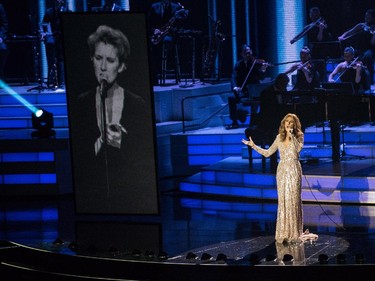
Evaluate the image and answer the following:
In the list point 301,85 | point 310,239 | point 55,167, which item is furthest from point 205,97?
point 310,239

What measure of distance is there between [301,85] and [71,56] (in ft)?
15.2

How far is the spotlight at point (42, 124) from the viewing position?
48.8ft

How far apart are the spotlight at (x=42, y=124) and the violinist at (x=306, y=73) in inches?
138

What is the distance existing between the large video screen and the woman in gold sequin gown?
5.74 ft

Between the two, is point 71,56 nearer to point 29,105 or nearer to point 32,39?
point 29,105

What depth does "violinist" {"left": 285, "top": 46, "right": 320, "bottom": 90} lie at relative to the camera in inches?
604

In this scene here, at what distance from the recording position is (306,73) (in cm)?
1540

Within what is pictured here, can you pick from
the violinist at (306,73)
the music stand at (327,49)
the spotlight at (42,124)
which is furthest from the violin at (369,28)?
the spotlight at (42,124)

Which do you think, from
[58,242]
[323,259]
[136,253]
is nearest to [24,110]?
[58,242]

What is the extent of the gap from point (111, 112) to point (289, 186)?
242 cm

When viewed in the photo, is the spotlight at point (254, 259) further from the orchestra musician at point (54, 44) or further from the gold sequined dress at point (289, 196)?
the orchestra musician at point (54, 44)

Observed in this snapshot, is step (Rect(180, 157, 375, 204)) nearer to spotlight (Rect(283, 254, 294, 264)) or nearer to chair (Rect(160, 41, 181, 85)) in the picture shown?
spotlight (Rect(283, 254, 294, 264))

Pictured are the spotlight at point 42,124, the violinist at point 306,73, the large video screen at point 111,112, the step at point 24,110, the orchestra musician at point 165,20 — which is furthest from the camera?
the orchestra musician at point 165,20

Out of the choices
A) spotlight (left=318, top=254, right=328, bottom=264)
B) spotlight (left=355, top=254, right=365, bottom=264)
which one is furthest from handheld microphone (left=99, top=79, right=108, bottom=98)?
Answer: spotlight (left=355, top=254, right=365, bottom=264)
